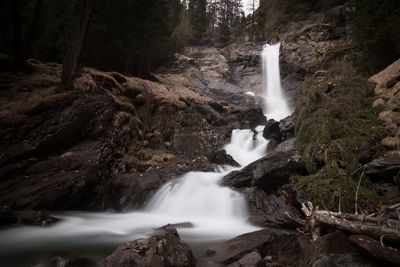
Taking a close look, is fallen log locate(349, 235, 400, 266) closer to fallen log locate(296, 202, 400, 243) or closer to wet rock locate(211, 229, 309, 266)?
fallen log locate(296, 202, 400, 243)

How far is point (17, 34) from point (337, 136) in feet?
47.3

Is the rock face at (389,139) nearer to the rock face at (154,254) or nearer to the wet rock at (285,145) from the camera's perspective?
the wet rock at (285,145)

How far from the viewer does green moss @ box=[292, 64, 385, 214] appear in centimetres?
879

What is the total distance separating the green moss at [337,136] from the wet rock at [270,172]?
22.4 inches

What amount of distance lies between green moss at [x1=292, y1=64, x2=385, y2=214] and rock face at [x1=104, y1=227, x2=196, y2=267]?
380 cm

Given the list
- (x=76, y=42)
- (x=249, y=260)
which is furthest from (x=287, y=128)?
(x=249, y=260)

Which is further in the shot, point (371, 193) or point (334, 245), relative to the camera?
point (371, 193)

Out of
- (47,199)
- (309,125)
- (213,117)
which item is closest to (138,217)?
(47,199)

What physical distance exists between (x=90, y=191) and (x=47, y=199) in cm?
174

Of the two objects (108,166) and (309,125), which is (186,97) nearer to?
(108,166)

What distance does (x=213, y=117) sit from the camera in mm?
21562

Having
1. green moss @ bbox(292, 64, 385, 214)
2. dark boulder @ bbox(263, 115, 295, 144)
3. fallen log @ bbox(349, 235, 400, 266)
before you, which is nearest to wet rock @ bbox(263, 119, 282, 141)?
dark boulder @ bbox(263, 115, 295, 144)

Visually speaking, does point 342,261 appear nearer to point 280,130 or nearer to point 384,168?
point 384,168

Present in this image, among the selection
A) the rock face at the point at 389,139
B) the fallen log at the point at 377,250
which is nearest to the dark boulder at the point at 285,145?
the rock face at the point at 389,139
